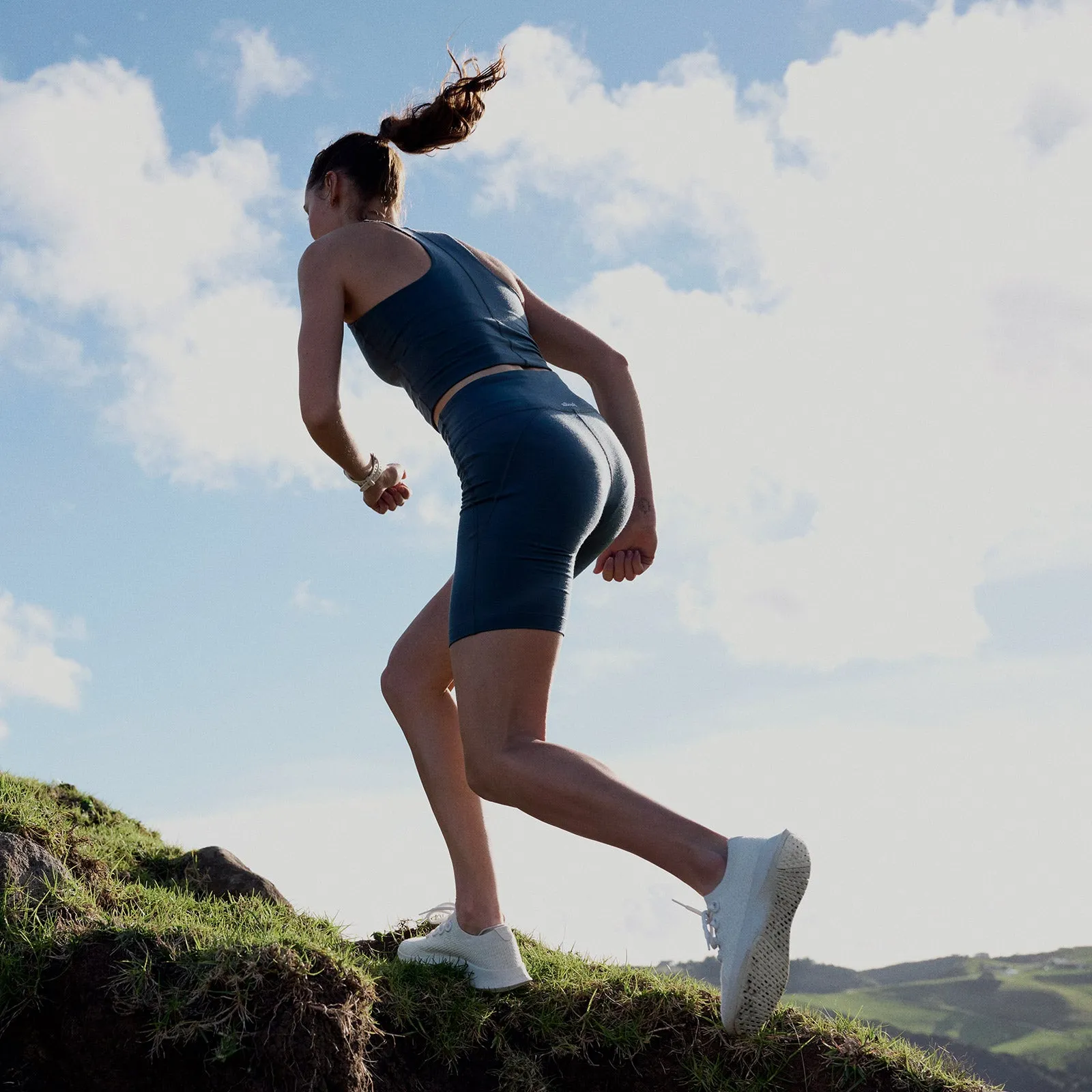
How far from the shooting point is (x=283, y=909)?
4.42 metres

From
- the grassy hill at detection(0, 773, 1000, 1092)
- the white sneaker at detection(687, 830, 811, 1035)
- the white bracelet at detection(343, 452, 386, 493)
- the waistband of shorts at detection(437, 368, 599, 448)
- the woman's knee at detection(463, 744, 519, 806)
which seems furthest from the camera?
the white bracelet at detection(343, 452, 386, 493)

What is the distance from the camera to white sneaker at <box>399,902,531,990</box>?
387 cm

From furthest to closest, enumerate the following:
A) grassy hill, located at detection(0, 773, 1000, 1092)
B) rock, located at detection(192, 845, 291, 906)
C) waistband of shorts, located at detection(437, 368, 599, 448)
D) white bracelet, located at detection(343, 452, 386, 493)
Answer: rock, located at detection(192, 845, 291, 906) → white bracelet, located at detection(343, 452, 386, 493) → waistband of shorts, located at detection(437, 368, 599, 448) → grassy hill, located at detection(0, 773, 1000, 1092)

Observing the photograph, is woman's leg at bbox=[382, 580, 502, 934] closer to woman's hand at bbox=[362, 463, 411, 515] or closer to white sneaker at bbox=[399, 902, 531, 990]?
white sneaker at bbox=[399, 902, 531, 990]

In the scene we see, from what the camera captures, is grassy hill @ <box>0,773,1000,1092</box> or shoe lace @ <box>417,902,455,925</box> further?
shoe lace @ <box>417,902,455,925</box>

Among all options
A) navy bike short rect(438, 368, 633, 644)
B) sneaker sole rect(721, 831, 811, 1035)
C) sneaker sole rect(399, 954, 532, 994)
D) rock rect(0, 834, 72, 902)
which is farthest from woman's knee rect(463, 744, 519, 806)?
rock rect(0, 834, 72, 902)

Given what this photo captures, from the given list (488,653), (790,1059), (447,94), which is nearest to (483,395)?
(488,653)

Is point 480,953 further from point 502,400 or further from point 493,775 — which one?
point 502,400

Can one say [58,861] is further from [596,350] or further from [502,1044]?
[596,350]

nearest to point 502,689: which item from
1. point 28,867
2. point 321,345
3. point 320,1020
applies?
point 320,1020

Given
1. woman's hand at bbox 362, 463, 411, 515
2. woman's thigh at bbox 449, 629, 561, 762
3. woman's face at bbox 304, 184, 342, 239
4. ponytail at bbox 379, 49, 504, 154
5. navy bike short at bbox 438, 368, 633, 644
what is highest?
ponytail at bbox 379, 49, 504, 154

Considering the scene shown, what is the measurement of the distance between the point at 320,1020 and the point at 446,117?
3176mm

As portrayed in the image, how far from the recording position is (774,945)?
294cm

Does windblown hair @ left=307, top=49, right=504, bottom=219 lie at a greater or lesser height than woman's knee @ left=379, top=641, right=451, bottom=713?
greater
